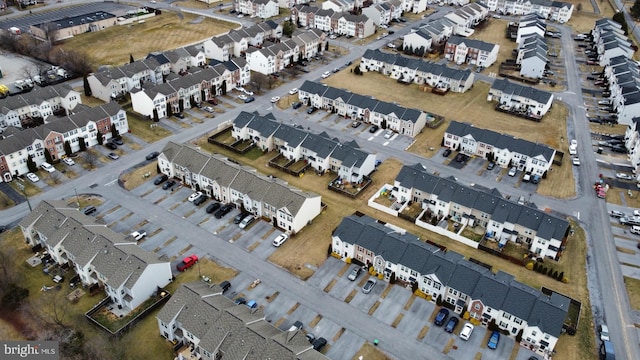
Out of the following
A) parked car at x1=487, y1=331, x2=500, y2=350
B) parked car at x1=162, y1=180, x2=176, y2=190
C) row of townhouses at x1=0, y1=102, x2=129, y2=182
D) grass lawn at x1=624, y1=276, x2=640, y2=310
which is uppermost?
row of townhouses at x1=0, y1=102, x2=129, y2=182

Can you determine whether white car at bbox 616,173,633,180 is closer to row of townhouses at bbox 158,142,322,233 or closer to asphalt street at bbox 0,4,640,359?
asphalt street at bbox 0,4,640,359

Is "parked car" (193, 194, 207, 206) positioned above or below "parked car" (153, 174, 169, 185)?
below

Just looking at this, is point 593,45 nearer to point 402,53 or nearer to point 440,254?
point 402,53

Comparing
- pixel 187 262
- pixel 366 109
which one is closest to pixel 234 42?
pixel 366 109

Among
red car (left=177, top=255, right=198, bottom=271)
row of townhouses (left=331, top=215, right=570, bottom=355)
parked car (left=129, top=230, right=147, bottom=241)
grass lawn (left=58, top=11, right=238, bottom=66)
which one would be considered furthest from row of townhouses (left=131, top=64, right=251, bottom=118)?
row of townhouses (left=331, top=215, right=570, bottom=355)

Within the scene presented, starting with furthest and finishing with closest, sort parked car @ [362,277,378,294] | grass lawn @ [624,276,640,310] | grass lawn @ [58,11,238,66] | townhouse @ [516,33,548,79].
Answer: grass lawn @ [58,11,238,66] → townhouse @ [516,33,548,79] → grass lawn @ [624,276,640,310] → parked car @ [362,277,378,294]

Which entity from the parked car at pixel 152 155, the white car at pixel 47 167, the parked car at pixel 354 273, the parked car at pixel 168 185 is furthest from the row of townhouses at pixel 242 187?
the white car at pixel 47 167
